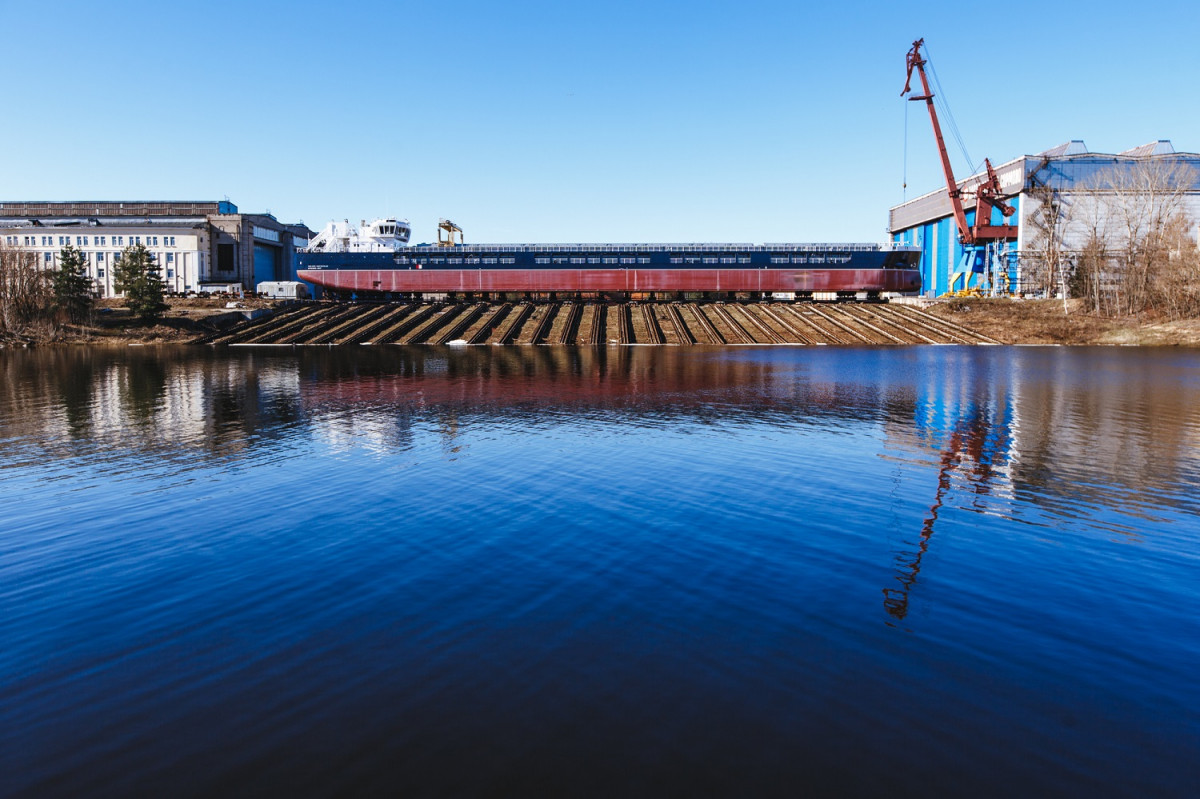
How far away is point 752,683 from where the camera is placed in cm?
854

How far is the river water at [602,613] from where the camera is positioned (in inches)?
281

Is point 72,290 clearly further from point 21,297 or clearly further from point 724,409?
point 724,409

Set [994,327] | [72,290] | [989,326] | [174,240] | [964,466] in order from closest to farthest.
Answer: [964,466] < [994,327] < [989,326] < [72,290] < [174,240]

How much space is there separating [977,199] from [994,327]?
21627 millimetres

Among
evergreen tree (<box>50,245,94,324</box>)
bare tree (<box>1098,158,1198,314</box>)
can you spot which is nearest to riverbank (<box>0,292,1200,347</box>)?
Answer: evergreen tree (<box>50,245,94,324</box>)

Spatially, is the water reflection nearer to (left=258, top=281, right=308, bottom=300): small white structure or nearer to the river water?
the river water

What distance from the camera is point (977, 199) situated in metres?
89.6

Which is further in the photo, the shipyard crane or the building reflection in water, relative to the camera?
the shipyard crane

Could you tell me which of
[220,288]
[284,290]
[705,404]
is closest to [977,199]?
[705,404]

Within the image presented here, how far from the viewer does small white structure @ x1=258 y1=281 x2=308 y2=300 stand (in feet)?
337

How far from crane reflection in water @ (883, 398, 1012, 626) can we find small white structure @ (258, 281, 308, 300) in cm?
9475

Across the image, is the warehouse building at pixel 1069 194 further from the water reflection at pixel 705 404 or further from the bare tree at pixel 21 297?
the bare tree at pixel 21 297

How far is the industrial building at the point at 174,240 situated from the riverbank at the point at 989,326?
27147mm

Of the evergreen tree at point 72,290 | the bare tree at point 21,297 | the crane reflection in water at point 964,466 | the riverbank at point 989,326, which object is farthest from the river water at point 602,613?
the bare tree at point 21,297
